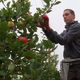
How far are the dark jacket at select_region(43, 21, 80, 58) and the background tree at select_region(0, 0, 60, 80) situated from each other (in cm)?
110

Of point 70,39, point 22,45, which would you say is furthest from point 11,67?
point 70,39

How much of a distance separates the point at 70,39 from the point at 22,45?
5.42 feet

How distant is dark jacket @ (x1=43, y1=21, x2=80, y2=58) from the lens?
3787 millimetres

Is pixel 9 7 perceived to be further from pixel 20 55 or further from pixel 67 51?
pixel 67 51

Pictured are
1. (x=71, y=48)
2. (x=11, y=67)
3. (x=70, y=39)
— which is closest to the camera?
(x=11, y=67)

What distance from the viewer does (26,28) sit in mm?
2553

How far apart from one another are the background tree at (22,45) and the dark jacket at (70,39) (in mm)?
1103

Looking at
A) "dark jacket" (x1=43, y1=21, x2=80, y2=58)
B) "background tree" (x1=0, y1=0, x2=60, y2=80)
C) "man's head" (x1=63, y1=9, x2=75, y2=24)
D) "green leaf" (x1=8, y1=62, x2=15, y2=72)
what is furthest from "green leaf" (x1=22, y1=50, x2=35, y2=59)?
"man's head" (x1=63, y1=9, x2=75, y2=24)

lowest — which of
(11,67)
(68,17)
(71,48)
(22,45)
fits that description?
(11,67)

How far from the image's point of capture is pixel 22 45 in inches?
88.2

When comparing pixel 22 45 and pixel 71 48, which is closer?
pixel 22 45

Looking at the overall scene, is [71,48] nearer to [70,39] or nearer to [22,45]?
[70,39]

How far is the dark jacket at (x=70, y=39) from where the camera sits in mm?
3787

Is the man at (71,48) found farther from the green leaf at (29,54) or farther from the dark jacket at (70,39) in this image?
the green leaf at (29,54)
